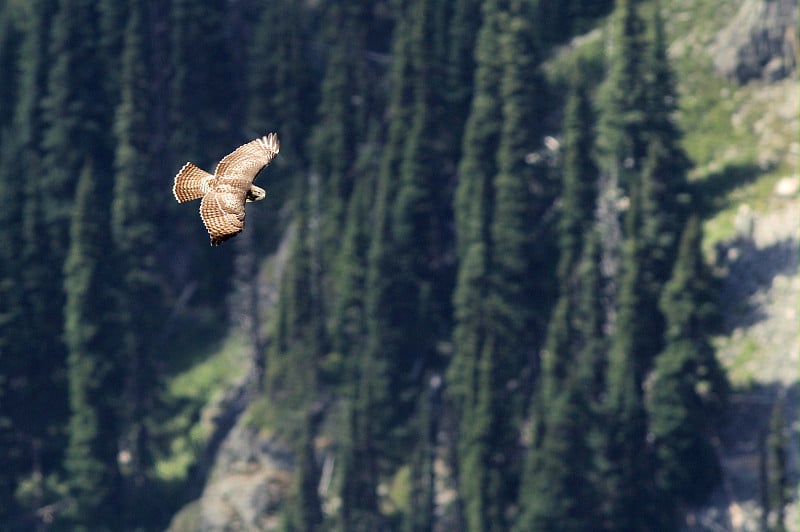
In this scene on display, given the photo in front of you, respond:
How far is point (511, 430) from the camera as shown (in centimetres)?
8838

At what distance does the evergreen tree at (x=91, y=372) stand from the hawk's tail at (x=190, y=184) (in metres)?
61.8

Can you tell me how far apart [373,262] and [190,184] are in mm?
60377

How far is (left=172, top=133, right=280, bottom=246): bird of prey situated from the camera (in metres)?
33.6

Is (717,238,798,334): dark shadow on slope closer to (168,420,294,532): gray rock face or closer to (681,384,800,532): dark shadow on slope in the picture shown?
(681,384,800,532): dark shadow on slope

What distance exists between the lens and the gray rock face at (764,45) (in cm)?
9294

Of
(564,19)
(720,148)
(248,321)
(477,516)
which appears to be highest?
(564,19)

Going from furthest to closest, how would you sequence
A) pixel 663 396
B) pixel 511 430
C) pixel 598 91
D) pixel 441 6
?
pixel 441 6 → pixel 598 91 → pixel 511 430 → pixel 663 396

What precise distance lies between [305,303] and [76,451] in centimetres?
1317

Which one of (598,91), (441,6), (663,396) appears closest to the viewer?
(663,396)

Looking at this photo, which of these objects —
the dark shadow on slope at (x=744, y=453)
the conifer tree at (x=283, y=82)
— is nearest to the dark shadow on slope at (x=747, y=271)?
the dark shadow on slope at (x=744, y=453)

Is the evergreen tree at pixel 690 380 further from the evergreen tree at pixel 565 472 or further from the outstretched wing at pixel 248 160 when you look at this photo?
the outstretched wing at pixel 248 160

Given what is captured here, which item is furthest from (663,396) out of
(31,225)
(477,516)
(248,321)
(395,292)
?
(31,225)

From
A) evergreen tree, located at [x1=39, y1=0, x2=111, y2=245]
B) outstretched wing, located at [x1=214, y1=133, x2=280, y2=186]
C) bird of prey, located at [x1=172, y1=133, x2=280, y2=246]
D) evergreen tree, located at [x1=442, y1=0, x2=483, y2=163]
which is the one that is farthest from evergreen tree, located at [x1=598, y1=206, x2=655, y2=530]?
bird of prey, located at [x1=172, y1=133, x2=280, y2=246]

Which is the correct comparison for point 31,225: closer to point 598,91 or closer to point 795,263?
point 598,91
